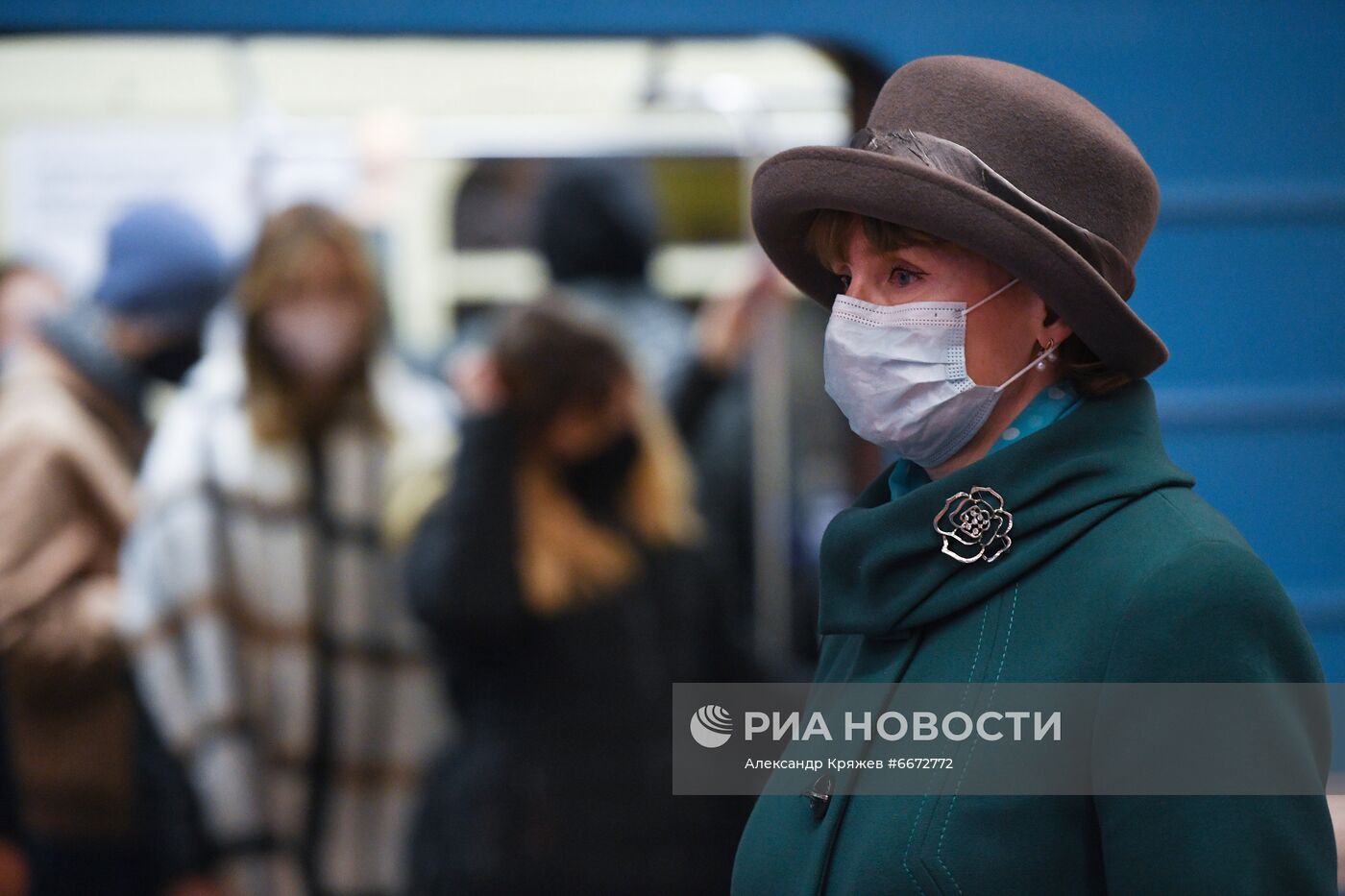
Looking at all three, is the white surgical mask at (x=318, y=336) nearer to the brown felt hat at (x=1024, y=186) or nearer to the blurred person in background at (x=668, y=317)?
the blurred person in background at (x=668, y=317)

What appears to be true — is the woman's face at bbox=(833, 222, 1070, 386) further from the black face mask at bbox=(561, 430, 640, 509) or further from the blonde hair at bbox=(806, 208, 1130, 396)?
the black face mask at bbox=(561, 430, 640, 509)

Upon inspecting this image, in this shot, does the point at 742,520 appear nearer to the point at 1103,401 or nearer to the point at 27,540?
the point at 27,540

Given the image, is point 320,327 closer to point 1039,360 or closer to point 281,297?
point 281,297

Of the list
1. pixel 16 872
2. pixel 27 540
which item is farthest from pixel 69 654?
pixel 16 872

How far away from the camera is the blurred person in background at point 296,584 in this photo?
2.96 metres

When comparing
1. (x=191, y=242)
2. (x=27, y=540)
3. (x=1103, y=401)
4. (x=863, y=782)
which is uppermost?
(x=191, y=242)

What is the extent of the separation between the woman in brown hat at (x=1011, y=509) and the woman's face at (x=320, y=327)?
170cm

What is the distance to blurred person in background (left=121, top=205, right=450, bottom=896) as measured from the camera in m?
2.96

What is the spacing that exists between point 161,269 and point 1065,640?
2.27 metres

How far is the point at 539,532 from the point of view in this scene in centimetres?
301

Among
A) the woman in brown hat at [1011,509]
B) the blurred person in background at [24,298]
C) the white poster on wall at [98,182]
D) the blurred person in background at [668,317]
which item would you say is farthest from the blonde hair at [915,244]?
the blurred person in background at [24,298]

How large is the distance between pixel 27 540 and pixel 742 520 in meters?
1.50

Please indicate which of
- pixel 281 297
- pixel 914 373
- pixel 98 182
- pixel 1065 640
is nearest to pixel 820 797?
pixel 1065 640

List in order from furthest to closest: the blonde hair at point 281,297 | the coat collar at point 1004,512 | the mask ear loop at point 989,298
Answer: the blonde hair at point 281,297 < the mask ear loop at point 989,298 < the coat collar at point 1004,512
